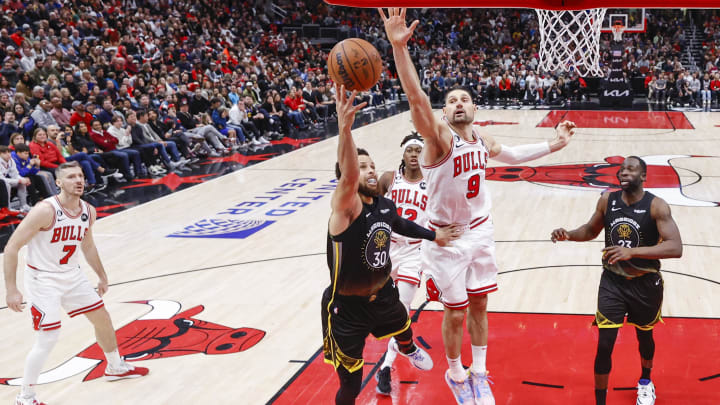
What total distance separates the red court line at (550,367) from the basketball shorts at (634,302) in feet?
1.89

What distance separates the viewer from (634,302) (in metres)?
4.00

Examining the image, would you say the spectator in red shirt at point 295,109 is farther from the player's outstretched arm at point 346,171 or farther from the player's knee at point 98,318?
A: the player's outstretched arm at point 346,171

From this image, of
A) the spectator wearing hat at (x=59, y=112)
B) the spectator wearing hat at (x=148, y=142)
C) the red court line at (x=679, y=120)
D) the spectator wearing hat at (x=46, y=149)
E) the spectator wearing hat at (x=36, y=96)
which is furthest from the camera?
the red court line at (x=679, y=120)

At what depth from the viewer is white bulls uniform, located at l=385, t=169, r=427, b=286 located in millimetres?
4961

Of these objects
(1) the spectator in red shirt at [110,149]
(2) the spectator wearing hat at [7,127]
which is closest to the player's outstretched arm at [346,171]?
(2) the spectator wearing hat at [7,127]

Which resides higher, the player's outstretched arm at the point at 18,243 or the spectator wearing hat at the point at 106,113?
the spectator wearing hat at the point at 106,113

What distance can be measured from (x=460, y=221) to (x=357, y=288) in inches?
34.6

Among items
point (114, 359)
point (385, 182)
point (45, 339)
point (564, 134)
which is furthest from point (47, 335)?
point (564, 134)

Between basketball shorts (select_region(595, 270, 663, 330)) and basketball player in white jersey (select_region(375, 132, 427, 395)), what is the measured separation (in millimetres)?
1344

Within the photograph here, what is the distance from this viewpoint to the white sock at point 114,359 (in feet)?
15.8

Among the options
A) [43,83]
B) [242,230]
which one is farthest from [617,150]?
[43,83]

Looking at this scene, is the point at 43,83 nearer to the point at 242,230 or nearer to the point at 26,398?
the point at 242,230

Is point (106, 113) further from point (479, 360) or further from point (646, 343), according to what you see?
point (646, 343)

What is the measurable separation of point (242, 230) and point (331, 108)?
42.7ft
